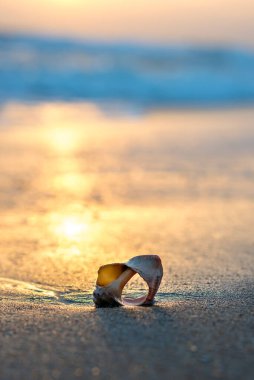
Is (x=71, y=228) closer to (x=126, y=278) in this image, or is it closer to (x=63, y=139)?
(x=126, y=278)

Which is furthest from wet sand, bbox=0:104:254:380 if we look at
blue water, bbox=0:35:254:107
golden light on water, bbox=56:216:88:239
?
blue water, bbox=0:35:254:107

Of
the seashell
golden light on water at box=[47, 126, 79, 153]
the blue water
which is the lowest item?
the seashell

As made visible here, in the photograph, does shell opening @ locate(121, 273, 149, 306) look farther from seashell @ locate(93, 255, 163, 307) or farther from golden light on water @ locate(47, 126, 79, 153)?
golden light on water @ locate(47, 126, 79, 153)

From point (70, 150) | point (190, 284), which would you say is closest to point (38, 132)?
point (70, 150)

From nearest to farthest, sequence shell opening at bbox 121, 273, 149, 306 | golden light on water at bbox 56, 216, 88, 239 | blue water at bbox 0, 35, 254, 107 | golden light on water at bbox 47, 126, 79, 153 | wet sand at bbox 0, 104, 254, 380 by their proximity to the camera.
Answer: wet sand at bbox 0, 104, 254, 380
shell opening at bbox 121, 273, 149, 306
golden light on water at bbox 56, 216, 88, 239
golden light on water at bbox 47, 126, 79, 153
blue water at bbox 0, 35, 254, 107

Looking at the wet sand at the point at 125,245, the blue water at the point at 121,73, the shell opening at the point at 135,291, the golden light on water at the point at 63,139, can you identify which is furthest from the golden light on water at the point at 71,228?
the blue water at the point at 121,73

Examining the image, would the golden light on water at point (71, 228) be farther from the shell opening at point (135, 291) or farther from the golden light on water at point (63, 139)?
the golden light on water at point (63, 139)

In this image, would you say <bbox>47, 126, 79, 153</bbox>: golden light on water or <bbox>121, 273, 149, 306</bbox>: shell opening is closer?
<bbox>121, 273, 149, 306</bbox>: shell opening
